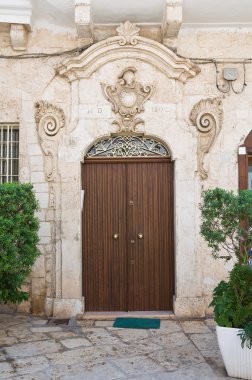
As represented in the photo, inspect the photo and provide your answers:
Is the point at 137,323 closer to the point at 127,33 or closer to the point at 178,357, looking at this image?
the point at 178,357

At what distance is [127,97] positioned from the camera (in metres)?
6.60

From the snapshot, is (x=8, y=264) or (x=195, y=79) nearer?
(x=8, y=264)

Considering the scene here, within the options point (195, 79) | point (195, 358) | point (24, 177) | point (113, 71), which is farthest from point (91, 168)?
point (195, 358)

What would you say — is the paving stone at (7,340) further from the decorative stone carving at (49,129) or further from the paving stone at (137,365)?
the decorative stone carving at (49,129)

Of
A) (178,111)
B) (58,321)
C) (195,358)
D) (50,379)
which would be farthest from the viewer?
(178,111)

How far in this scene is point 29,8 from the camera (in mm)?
6352

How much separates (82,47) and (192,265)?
3821mm

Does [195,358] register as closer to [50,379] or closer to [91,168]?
[50,379]

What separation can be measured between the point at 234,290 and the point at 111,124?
3283mm

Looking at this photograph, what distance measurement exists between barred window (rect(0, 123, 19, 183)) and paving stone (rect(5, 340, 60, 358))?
8.84 feet

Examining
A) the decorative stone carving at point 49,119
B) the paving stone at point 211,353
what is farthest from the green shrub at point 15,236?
the paving stone at point 211,353

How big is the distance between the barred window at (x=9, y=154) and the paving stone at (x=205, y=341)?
3.64m

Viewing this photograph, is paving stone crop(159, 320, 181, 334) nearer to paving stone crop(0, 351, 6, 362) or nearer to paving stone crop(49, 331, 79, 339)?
paving stone crop(49, 331, 79, 339)

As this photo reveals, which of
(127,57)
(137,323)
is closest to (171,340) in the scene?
(137,323)
